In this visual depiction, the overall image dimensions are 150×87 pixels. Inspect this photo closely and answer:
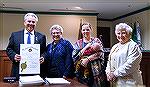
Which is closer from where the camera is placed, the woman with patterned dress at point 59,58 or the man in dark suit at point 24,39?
the man in dark suit at point 24,39

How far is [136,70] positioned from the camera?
8.61 ft

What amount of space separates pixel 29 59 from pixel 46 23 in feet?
14.6

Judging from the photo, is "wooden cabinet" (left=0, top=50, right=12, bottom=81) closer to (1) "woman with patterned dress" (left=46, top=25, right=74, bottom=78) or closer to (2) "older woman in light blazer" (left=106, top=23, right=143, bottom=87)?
(1) "woman with patterned dress" (left=46, top=25, right=74, bottom=78)

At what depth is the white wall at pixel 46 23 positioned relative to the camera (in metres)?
6.58

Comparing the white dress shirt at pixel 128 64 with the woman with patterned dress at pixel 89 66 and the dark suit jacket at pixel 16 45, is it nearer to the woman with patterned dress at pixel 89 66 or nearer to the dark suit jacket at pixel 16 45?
the woman with patterned dress at pixel 89 66

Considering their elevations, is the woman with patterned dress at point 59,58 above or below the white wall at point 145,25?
below

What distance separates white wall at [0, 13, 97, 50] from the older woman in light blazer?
13.2ft

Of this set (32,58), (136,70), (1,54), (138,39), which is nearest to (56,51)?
(32,58)

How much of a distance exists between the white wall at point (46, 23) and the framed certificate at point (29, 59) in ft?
13.5

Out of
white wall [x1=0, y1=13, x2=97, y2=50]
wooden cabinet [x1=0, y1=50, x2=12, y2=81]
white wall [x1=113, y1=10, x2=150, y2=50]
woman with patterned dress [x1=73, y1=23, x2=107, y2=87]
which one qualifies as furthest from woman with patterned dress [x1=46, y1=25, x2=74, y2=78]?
white wall [x1=113, y1=10, x2=150, y2=50]

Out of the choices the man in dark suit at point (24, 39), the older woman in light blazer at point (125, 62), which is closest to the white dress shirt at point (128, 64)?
the older woman in light blazer at point (125, 62)

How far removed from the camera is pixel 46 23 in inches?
267

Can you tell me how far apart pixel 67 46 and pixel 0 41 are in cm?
415

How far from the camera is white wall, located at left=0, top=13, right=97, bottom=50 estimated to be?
6582 millimetres
